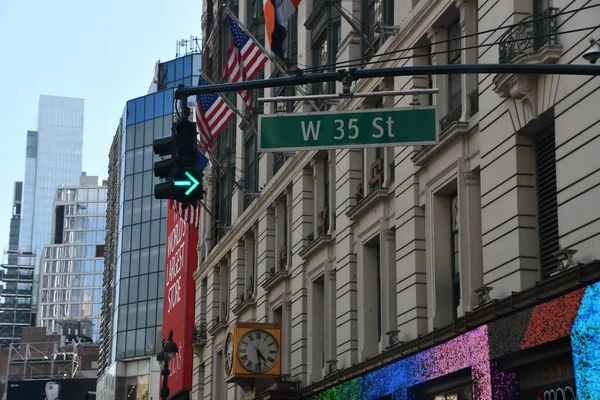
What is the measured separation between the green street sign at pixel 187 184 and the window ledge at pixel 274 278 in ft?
87.2

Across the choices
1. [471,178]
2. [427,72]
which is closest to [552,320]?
[471,178]

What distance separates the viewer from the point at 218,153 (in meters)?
60.3

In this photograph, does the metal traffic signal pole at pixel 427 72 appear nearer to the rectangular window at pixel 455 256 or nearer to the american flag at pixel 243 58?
the rectangular window at pixel 455 256

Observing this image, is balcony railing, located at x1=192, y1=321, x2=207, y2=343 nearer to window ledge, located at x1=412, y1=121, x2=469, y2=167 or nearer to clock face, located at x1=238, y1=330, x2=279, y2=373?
clock face, located at x1=238, y1=330, x2=279, y2=373

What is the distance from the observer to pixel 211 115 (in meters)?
41.4

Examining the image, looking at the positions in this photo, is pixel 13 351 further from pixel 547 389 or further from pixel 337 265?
pixel 547 389

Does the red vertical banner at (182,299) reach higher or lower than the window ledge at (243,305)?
higher

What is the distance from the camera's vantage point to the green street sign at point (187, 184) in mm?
16906

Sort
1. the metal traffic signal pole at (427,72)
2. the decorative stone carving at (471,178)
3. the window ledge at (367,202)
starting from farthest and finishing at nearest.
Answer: the window ledge at (367,202) < the decorative stone carving at (471,178) < the metal traffic signal pole at (427,72)

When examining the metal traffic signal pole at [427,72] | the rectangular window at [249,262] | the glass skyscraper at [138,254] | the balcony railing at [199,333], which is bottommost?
the metal traffic signal pole at [427,72]

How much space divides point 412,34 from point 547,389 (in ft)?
37.7

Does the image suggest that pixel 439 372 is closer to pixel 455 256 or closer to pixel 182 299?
pixel 455 256

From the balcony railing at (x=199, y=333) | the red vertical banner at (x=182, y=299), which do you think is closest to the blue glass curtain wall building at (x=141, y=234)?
the red vertical banner at (x=182, y=299)

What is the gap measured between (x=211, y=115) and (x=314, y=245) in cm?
610
